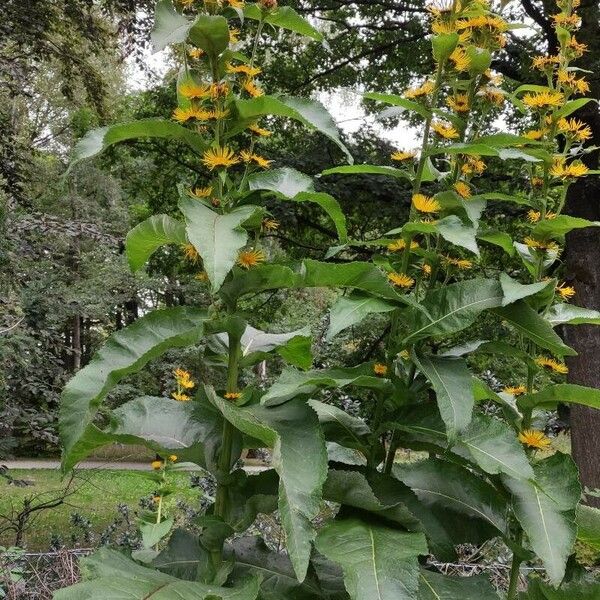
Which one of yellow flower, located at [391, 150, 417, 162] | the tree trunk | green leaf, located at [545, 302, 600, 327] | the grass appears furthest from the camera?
the grass

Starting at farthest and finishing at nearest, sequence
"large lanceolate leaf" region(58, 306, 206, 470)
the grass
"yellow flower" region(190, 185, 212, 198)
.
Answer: the grass < "yellow flower" region(190, 185, 212, 198) < "large lanceolate leaf" region(58, 306, 206, 470)

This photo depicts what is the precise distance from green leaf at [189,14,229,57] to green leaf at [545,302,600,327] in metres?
0.99

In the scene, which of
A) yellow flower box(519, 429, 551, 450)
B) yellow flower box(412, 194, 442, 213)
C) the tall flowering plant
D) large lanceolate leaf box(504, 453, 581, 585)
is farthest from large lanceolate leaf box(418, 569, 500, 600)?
yellow flower box(412, 194, 442, 213)

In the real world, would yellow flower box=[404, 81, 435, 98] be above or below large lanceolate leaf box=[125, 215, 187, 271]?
above

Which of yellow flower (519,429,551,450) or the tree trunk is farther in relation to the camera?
the tree trunk

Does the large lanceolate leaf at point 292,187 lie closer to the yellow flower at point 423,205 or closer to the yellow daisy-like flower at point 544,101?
the yellow flower at point 423,205

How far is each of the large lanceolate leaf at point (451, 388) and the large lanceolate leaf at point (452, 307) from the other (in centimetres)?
7

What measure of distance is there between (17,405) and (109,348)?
4290mm

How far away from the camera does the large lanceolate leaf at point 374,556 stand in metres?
1.23

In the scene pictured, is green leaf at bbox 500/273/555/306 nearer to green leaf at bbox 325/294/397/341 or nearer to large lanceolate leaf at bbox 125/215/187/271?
green leaf at bbox 325/294/397/341

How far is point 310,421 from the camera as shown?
140 cm

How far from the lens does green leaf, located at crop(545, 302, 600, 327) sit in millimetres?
1651

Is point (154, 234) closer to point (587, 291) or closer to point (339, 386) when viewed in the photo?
point (339, 386)

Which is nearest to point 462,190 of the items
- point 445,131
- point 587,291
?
point 445,131
